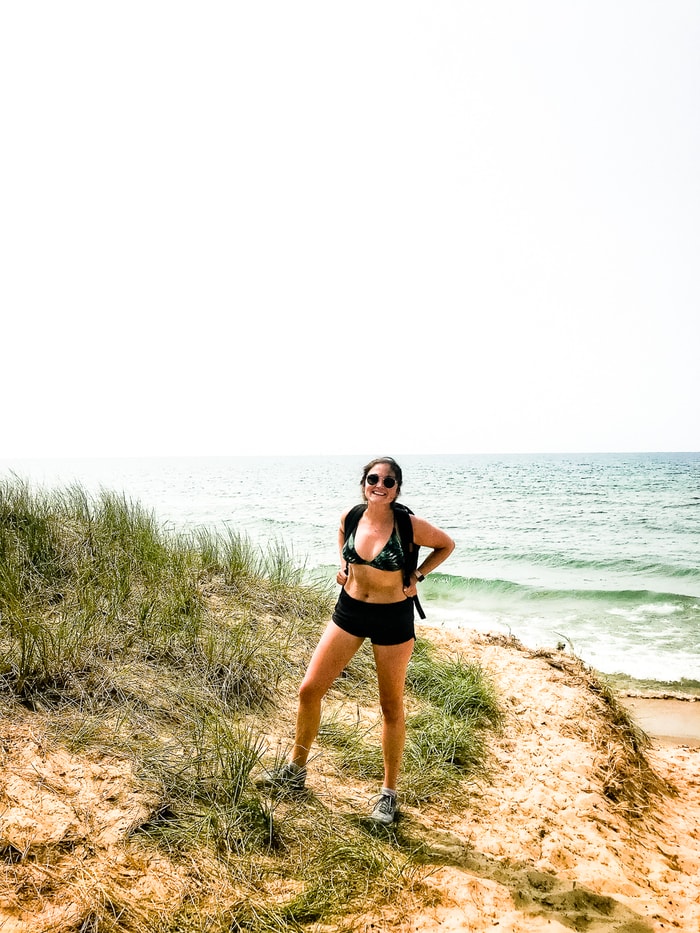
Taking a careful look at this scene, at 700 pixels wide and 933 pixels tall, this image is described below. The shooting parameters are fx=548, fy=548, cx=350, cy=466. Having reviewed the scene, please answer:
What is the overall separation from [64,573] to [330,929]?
404 cm

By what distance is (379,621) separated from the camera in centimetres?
306

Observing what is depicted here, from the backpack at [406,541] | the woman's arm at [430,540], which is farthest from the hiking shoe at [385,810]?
the woman's arm at [430,540]

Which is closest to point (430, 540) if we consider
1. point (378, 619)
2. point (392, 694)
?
point (378, 619)

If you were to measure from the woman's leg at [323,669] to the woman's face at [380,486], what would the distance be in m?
0.79

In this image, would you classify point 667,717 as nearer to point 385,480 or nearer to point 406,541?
point 406,541

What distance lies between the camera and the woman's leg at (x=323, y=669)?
3141 millimetres

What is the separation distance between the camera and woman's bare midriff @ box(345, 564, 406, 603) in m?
3.10

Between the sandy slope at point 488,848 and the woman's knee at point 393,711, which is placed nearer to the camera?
the sandy slope at point 488,848

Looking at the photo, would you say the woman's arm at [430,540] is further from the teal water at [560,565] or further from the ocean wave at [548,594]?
the ocean wave at [548,594]

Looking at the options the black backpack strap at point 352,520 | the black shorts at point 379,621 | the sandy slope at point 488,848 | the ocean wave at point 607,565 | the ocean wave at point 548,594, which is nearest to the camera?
the sandy slope at point 488,848

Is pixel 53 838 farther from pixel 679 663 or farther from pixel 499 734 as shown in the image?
pixel 679 663

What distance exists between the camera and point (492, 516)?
23812mm

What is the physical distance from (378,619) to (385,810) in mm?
1204

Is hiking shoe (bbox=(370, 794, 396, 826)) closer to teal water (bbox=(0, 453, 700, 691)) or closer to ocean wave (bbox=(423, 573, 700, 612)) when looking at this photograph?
teal water (bbox=(0, 453, 700, 691))
